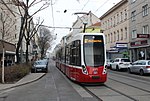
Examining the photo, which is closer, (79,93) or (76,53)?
(79,93)

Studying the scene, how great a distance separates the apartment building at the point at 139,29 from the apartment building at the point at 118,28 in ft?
7.42

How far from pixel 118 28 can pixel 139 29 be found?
12.0 metres

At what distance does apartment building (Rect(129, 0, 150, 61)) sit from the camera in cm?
3709

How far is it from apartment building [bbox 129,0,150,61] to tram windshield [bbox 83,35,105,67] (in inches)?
Answer: 773

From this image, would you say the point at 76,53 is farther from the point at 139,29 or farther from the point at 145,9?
the point at 139,29

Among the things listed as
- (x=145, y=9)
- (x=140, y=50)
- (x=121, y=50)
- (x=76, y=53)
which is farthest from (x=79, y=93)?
(x=121, y=50)

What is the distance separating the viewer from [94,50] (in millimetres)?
16922

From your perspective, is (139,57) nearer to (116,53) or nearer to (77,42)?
(116,53)

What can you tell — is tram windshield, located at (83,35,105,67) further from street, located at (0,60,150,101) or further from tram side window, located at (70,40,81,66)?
street, located at (0,60,150,101)

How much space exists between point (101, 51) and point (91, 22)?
7488 centimetres

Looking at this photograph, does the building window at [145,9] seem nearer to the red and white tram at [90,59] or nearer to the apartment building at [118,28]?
the apartment building at [118,28]

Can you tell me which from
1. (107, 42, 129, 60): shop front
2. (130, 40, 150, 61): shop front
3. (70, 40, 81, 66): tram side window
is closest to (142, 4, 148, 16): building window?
(130, 40, 150, 61): shop front

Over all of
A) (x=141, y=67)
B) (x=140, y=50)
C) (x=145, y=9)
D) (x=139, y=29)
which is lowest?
(x=141, y=67)

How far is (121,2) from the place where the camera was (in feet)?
160
